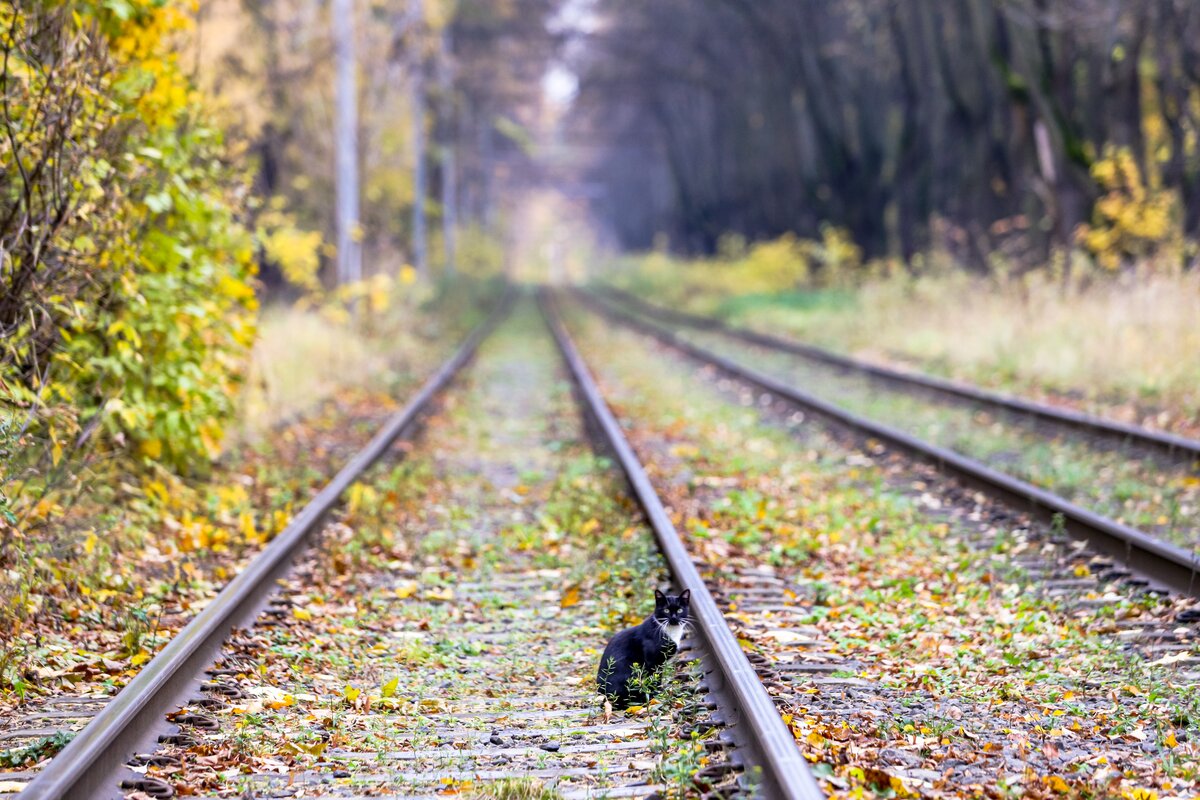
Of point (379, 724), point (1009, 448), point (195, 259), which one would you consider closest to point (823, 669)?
point (379, 724)

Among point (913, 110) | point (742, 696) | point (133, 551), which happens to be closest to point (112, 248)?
point (133, 551)

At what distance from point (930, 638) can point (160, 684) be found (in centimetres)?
339

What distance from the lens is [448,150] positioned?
139ft

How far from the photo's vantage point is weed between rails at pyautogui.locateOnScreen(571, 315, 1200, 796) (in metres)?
4.36

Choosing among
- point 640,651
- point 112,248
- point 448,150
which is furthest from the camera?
point 448,150

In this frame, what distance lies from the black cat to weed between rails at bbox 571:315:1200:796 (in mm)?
573

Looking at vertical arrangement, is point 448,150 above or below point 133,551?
above

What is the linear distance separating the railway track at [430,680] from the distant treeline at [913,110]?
13243 mm

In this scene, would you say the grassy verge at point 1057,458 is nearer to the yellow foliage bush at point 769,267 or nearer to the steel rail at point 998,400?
the steel rail at point 998,400

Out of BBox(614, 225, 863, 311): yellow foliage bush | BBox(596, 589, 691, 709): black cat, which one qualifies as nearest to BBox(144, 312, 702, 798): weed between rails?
BBox(596, 589, 691, 709): black cat

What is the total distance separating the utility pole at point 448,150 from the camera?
37.1 metres

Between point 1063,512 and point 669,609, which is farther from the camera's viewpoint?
point 1063,512

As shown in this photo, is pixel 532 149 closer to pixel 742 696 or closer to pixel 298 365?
pixel 298 365

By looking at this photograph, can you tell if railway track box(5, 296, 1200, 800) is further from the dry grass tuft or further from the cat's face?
the dry grass tuft
